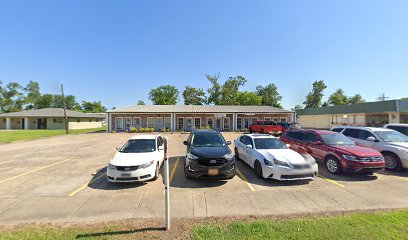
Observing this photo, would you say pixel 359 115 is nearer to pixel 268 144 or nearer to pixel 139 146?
pixel 268 144

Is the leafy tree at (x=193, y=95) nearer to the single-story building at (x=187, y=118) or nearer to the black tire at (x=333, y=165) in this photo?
the single-story building at (x=187, y=118)

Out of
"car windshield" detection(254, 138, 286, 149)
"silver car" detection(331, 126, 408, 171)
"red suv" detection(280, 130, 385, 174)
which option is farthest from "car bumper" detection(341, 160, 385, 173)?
"car windshield" detection(254, 138, 286, 149)

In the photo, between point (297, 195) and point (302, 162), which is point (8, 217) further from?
point (302, 162)

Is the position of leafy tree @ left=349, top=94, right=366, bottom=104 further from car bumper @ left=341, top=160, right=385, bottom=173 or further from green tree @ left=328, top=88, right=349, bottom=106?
car bumper @ left=341, top=160, right=385, bottom=173

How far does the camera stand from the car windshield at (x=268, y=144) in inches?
303

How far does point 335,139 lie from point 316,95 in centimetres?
7131

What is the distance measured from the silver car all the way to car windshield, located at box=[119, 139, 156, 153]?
9.41 meters

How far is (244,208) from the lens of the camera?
4730 millimetres

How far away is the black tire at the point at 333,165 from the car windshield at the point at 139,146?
23.1ft

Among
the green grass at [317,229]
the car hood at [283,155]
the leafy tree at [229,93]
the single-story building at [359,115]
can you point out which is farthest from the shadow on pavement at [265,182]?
the leafy tree at [229,93]

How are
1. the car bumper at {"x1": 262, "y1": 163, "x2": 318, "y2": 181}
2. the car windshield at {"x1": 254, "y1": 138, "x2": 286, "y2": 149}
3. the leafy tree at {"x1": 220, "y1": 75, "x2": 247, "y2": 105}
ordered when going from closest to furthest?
the car bumper at {"x1": 262, "y1": 163, "x2": 318, "y2": 181}
the car windshield at {"x1": 254, "y1": 138, "x2": 286, "y2": 149}
the leafy tree at {"x1": 220, "y1": 75, "x2": 247, "y2": 105}

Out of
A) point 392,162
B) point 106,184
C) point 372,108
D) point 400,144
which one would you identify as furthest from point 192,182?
point 372,108

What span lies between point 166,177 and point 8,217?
388cm

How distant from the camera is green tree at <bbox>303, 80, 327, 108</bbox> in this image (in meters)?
69.1
